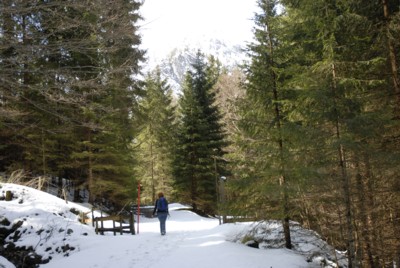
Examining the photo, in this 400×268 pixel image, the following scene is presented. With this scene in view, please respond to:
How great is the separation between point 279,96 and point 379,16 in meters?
3.71

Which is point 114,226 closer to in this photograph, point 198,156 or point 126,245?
point 126,245

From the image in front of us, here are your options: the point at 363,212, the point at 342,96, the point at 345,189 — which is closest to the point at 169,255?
the point at 345,189

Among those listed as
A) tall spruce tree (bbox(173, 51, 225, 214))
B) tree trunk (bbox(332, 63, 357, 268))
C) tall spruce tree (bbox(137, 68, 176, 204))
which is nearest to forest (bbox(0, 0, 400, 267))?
tree trunk (bbox(332, 63, 357, 268))

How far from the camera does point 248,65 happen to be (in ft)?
37.2

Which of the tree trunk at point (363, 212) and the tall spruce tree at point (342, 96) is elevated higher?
the tall spruce tree at point (342, 96)

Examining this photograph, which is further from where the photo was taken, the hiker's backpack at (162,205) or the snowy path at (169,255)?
the hiker's backpack at (162,205)

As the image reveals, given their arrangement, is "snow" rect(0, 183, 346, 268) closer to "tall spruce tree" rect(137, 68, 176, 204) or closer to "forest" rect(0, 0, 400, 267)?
"forest" rect(0, 0, 400, 267)

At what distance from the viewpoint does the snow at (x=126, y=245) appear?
9008 millimetres

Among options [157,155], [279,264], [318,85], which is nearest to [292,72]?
[318,85]

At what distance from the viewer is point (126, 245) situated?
1053cm

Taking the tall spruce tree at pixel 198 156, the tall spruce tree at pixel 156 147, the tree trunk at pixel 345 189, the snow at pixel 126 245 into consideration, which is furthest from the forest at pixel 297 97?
the tall spruce tree at pixel 156 147

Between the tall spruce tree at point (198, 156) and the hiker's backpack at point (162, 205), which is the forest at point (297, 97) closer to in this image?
the hiker's backpack at point (162, 205)

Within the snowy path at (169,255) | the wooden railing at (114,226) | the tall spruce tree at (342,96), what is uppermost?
the tall spruce tree at (342,96)

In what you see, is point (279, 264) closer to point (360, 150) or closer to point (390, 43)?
point (360, 150)
